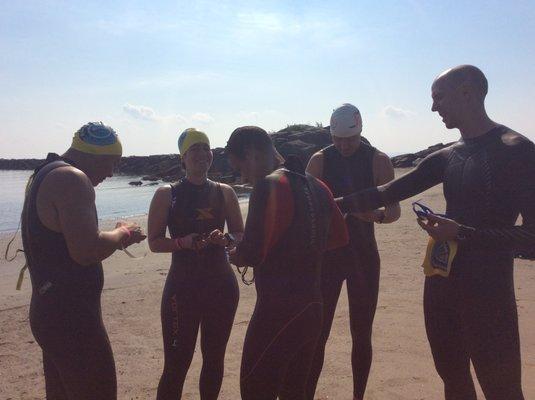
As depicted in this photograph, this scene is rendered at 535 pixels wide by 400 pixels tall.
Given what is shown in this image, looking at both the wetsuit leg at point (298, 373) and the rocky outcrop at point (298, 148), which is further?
the rocky outcrop at point (298, 148)

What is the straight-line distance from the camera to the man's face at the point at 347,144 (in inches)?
164

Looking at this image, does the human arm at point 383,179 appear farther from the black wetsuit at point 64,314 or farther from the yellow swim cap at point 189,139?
the black wetsuit at point 64,314

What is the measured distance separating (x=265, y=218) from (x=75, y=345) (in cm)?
121

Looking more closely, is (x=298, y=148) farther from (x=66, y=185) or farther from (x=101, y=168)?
(x=66, y=185)

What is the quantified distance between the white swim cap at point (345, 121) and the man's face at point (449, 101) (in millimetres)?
1162

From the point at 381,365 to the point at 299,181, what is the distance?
2.94 metres

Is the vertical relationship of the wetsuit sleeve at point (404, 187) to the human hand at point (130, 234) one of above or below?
above

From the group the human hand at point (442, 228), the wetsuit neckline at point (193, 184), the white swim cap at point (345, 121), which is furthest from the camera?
the white swim cap at point (345, 121)

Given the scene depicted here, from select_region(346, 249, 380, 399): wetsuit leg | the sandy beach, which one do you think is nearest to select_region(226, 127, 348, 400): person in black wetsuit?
select_region(346, 249, 380, 399): wetsuit leg

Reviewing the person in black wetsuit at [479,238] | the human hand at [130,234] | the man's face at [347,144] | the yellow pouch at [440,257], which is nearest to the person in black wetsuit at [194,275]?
the human hand at [130,234]

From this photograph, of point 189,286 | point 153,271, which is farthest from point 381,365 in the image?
point 153,271

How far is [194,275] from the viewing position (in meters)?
3.58

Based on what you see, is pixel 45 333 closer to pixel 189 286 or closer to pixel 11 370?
pixel 189 286

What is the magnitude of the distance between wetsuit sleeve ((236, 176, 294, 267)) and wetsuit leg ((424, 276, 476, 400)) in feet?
3.49
